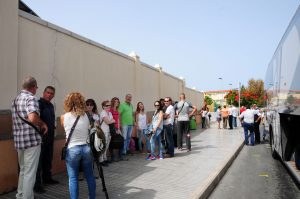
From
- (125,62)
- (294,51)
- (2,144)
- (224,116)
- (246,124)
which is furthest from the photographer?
(224,116)

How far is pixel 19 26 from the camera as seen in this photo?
6086mm

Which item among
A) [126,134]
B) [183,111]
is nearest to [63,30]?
[126,134]

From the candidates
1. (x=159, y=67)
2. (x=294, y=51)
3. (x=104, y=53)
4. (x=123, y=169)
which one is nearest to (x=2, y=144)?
(x=123, y=169)

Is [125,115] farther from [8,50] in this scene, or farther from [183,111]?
[8,50]

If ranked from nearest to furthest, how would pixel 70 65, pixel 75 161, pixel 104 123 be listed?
1. pixel 75 161
2. pixel 70 65
3. pixel 104 123

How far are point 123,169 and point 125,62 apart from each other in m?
4.59

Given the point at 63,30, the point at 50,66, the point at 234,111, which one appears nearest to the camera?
the point at 50,66

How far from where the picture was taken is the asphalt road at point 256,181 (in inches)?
→ 229

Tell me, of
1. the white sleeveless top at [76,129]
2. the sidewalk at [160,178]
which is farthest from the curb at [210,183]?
the white sleeveless top at [76,129]

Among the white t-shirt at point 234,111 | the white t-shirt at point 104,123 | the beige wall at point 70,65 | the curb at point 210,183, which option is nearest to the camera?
the curb at point 210,183

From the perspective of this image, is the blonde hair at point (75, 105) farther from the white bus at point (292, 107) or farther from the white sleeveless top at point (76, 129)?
the white bus at point (292, 107)

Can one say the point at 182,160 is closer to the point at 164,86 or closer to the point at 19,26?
the point at 19,26

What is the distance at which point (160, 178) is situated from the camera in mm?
6602

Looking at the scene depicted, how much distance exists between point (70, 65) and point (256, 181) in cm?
491
